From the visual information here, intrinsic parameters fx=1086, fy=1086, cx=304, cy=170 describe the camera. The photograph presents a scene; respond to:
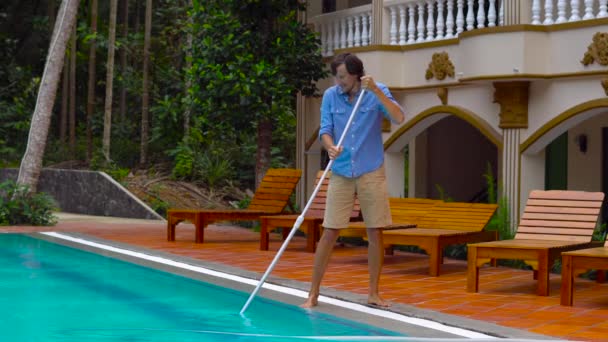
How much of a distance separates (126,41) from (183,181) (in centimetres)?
488

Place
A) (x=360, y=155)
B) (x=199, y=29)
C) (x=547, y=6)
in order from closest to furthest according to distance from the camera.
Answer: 1. (x=360, y=155)
2. (x=547, y=6)
3. (x=199, y=29)

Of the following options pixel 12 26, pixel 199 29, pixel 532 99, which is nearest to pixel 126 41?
pixel 12 26

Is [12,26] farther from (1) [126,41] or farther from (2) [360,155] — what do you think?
(2) [360,155]

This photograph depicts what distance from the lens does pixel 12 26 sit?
28.8 metres

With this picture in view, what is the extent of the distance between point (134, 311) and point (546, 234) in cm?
417

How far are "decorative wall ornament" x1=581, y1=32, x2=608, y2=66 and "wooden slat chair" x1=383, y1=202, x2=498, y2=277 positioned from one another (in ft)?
6.86

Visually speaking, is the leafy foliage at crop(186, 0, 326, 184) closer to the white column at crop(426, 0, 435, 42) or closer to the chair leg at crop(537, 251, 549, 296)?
the white column at crop(426, 0, 435, 42)

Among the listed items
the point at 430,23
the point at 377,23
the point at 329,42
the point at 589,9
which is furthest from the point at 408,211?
the point at 329,42

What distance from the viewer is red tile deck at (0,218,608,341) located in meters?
8.12

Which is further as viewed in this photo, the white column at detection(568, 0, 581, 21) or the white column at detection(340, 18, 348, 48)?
the white column at detection(340, 18, 348, 48)

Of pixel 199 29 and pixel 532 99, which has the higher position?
pixel 199 29

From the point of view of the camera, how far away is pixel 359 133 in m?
8.43

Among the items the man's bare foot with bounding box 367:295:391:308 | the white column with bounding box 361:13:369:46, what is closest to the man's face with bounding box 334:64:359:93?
the man's bare foot with bounding box 367:295:391:308

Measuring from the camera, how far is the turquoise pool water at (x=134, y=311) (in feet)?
25.2
